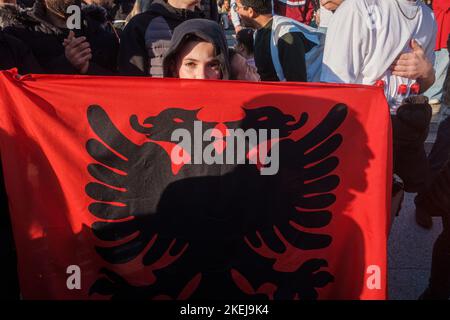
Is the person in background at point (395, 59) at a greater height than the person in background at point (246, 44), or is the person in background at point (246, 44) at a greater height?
the person in background at point (246, 44)

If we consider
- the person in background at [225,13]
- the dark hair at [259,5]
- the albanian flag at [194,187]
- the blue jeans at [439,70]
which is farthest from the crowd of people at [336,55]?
the person in background at [225,13]

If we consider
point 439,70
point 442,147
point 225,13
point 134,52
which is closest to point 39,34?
point 134,52

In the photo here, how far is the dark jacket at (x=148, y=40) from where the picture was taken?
307 centimetres

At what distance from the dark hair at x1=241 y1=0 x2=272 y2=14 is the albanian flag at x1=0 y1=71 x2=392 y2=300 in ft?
5.70

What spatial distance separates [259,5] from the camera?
3.73 meters

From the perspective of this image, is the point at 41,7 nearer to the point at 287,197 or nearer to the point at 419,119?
the point at 287,197

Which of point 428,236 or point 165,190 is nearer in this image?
point 165,190

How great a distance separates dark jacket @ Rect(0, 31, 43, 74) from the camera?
2.63 metres

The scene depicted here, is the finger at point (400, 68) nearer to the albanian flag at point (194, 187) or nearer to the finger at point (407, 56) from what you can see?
the finger at point (407, 56)

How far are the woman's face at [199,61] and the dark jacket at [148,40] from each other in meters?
0.65

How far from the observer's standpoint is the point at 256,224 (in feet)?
7.09

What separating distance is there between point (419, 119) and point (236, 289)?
4.56 ft

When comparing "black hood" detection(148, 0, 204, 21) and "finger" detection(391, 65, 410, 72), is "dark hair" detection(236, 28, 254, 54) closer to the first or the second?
"black hood" detection(148, 0, 204, 21)
